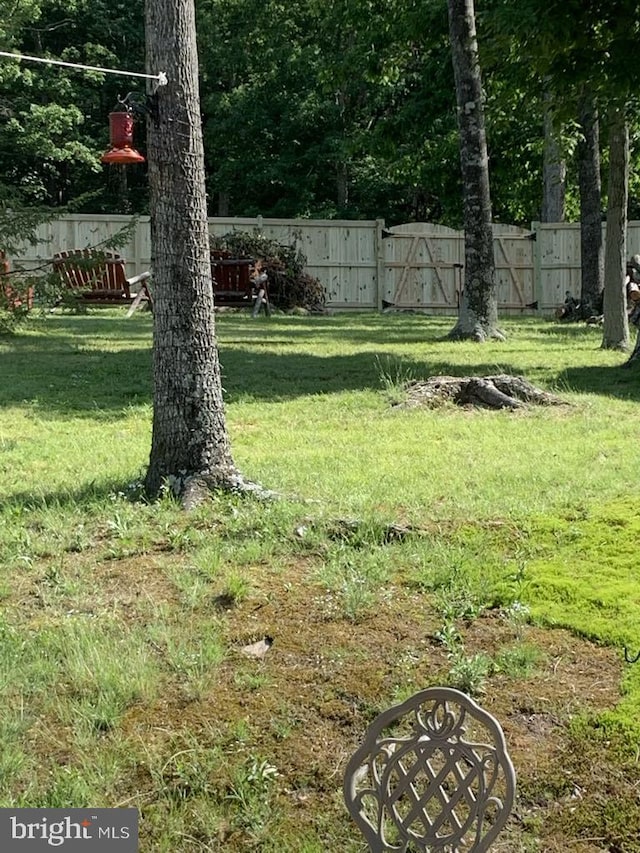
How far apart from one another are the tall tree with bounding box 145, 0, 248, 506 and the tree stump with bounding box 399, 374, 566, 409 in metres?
2.83

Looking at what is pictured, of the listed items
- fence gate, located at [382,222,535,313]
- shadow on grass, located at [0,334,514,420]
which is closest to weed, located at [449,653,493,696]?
shadow on grass, located at [0,334,514,420]

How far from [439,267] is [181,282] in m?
18.8

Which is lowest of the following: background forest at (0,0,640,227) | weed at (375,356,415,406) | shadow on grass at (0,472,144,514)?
shadow on grass at (0,472,144,514)

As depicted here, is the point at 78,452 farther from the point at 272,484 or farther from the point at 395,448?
the point at 395,448

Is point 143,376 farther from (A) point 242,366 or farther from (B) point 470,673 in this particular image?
(B) point 470,673

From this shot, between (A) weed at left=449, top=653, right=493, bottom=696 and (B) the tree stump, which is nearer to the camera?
(A) weed at left=449, top=653, right=493, bottom=696

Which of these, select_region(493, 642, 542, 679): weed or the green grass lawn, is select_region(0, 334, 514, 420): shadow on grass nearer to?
the green grass lawn

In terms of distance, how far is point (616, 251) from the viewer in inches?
457

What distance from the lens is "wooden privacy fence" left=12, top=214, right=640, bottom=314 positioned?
22.5m

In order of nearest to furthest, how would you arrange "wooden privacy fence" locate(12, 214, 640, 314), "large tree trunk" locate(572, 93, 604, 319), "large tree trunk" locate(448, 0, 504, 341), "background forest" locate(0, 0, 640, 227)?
"large tree trunk" locate(448, 0, 504, 341) < "large tree trunk" locate(572, 93, 604, 319) < "wooden privacy fence" locate(12, 214, 640, 314) < "background forest" locate(0, 0, 640, 227)

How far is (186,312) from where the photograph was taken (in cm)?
471

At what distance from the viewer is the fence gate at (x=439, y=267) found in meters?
22.8

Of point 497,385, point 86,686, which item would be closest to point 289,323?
point 497,385

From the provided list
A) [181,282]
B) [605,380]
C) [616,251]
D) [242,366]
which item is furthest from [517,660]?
[616,251]
